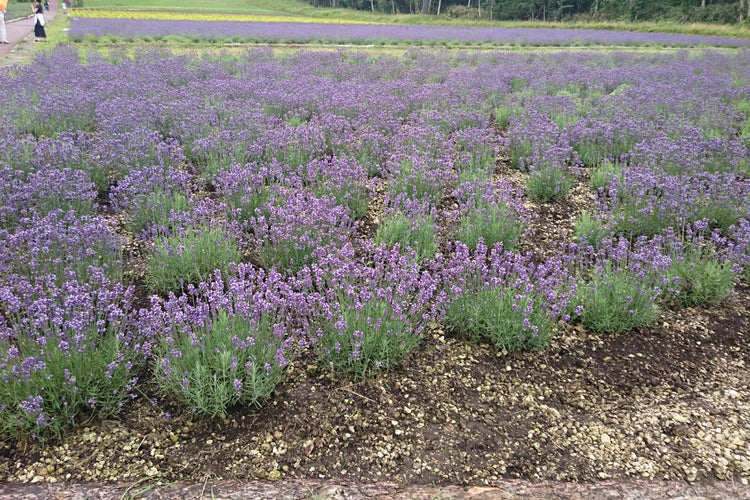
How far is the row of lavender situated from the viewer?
2887 millimetres

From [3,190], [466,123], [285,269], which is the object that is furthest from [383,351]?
[466,123]

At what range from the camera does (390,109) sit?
26.1ft

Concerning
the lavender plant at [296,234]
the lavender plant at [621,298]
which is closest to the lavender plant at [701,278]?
the lavender plant at [621,298]

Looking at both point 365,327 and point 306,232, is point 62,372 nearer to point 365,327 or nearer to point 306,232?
point 365,327

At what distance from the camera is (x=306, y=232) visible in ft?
13.1

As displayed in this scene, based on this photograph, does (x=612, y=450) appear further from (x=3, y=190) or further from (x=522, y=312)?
(x=3, y=190)

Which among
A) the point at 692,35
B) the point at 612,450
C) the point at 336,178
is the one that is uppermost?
the point at 692,35

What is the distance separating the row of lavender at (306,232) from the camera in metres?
2.89

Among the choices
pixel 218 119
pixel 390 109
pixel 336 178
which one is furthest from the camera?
pixel 390 109

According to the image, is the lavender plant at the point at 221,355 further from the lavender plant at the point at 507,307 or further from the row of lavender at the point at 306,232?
the lavender plant at the point at 507,307

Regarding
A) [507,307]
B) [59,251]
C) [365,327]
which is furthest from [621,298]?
[59,251]

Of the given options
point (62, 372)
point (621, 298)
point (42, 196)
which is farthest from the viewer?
point (42, 196)

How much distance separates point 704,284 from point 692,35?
98.2ft

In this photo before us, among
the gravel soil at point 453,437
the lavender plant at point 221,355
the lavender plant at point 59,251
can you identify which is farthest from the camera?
the lavender plant at point 59,251
